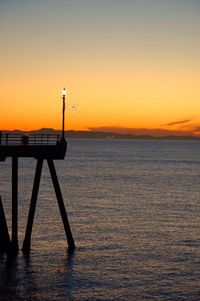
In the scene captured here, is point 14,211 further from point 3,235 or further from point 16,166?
point 16,166

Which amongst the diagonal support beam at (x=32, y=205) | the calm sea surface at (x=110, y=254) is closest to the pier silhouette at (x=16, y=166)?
the diagonal support beam at (x=32, y=205)

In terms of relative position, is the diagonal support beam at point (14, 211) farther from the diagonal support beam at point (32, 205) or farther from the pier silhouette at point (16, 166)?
the diagonal support beam at point (32, 205)

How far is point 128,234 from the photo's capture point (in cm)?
3969

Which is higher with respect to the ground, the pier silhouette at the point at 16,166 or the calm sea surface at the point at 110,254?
the pier silhouette at the point at 16,166

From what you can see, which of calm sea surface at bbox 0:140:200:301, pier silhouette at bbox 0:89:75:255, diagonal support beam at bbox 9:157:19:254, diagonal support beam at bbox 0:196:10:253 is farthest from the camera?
diagonal support beam at bbox 0:196:10:253

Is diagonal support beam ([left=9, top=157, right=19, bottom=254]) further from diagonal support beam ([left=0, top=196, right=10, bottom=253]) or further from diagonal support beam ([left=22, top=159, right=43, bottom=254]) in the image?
diagonal support beam ([left=22, top=159, right=43, bottom=254])

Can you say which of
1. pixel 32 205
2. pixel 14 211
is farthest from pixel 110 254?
pixel 14 211

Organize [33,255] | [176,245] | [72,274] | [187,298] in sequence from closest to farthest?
[187,298], [72,274], [33,255], [176,245]

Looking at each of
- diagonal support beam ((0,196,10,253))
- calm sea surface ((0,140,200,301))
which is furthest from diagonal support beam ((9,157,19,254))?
calm sea surface ((0,140,200,301))

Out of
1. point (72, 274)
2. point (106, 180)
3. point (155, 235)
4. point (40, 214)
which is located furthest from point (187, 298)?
point (106, 180)

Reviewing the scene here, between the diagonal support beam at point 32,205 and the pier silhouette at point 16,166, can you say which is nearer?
the pier silhouette at point 16,166

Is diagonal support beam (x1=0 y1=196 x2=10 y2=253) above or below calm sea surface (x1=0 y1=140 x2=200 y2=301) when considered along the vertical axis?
above

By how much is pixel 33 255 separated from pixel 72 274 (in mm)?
4095

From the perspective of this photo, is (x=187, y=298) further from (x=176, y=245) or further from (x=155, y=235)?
(x=155, y=235)
